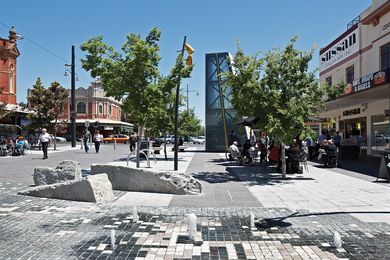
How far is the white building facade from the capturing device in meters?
20.5

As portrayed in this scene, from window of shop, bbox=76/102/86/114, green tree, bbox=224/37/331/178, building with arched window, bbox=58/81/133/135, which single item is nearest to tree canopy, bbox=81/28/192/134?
green tree, bbox=224/37/331/178

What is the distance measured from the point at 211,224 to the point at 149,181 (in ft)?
11.8

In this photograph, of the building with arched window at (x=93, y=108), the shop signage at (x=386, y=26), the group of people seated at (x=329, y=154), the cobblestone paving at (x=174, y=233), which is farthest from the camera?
the building with arched window at (x=93, y=108)

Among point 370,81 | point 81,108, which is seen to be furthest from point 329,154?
point 81,108

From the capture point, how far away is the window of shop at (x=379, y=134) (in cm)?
2204

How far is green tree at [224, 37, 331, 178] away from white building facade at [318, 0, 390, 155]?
223 inches

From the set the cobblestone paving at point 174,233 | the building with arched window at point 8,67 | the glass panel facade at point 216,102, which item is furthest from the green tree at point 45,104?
the cobblestone paving at point 174,233

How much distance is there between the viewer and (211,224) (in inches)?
268

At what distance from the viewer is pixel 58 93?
108ft

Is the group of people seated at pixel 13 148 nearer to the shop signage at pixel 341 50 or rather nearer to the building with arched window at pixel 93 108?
the shop signage at pixel 341 50

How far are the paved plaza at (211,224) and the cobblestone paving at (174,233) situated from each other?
0.5 inches

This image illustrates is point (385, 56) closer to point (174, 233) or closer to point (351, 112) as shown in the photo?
point (351, 112)

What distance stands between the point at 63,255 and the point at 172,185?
485cm

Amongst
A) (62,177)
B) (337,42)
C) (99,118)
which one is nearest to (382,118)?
(337,42)
